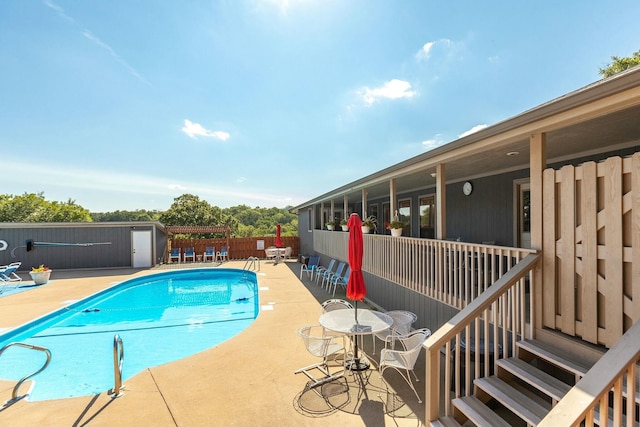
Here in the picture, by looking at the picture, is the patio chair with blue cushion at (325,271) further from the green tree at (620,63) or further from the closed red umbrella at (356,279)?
the green tree at (620,63)

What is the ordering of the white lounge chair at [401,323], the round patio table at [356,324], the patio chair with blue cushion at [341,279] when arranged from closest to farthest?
the round patio table at [356,324], the white lounge chair at [401,323], the patio chair with blue cushion at [341,279]

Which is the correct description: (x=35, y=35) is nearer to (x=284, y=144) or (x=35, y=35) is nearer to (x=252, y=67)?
(x=252, y=67)

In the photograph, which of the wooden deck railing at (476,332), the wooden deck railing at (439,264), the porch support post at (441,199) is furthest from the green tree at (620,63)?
the wooden deck railing at (476,332)

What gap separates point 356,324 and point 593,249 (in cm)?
281

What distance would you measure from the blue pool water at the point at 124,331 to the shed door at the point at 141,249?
131 inches

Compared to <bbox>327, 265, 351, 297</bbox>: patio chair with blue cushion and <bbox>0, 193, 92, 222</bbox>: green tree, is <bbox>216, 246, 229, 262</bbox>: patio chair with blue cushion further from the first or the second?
<bbox>0, 193, 92, 222</bbox>: green tree

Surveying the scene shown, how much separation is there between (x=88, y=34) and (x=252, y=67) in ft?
14.4

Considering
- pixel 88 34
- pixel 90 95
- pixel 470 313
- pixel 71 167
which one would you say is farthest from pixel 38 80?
pixel 470 313

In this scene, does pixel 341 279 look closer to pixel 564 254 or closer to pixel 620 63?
pixel 564 254

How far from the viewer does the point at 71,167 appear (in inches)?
671

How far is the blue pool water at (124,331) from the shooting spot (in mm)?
4728

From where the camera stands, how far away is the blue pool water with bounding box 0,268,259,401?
4.73 meters

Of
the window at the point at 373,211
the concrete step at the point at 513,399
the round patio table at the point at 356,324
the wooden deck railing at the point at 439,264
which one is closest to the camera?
the concrete step at the point at 513,399

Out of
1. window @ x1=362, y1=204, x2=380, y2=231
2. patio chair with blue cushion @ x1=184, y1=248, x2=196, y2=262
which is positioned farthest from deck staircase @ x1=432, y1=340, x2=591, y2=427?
patio chair with blue cushion @ x1=184, y1=248, x2=196, y2=262
